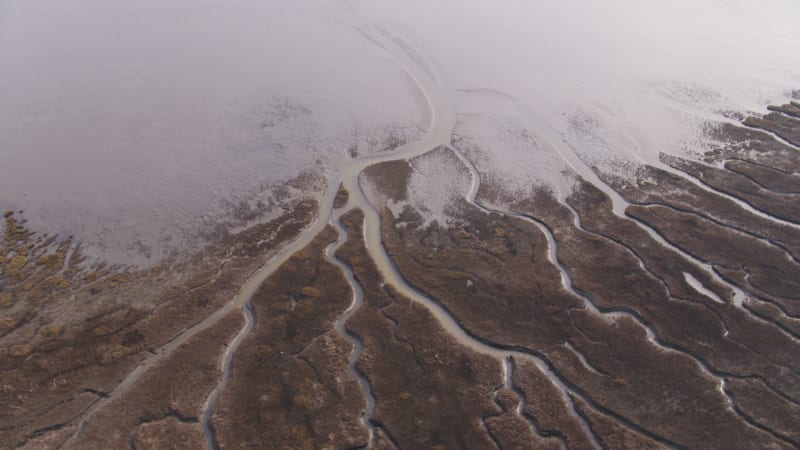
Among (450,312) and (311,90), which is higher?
(311,90)

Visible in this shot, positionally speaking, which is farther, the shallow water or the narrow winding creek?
the shallow water

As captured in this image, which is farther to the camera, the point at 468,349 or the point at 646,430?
the point at 468,349

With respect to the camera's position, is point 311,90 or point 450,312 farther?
point 311,90

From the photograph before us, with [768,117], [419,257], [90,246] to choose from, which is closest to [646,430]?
[419,257]

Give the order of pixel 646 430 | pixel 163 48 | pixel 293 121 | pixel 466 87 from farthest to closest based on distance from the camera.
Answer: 1. pixel 163 48
2. pixel 466 87
3. pixel 293 121
4. pixel 646 430

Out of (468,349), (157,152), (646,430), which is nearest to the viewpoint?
(646,430)

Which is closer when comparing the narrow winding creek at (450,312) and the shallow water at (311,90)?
the narrow winding creek at (450,312)

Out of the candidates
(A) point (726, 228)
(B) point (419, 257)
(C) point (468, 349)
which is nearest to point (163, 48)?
(B) point (419, 257)

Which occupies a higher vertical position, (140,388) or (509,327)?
(509,327)

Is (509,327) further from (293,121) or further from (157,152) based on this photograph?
(157,152)

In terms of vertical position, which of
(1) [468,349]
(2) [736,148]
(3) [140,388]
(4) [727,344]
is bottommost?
(3) [140,388]
